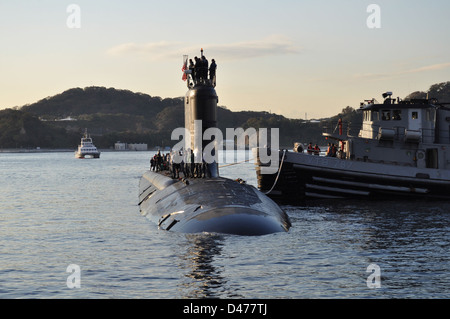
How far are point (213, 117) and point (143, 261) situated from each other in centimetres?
1311

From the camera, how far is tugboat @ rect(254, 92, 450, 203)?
41562 millimetres

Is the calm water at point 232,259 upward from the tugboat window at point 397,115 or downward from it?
downward

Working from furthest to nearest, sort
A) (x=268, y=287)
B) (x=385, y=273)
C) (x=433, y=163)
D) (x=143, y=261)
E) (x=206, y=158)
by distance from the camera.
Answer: (x=433, y=163) < (x=206, y=158) < (x=143, y=261) < (x=385, y=273) < (x=268, y=287)

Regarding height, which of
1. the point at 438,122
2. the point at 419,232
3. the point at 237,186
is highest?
the point at 438,122

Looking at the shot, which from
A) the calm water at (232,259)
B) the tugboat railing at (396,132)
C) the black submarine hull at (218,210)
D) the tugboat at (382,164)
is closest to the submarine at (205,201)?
the black submarine hull at (218,210)

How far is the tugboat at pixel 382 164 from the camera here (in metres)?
41.6

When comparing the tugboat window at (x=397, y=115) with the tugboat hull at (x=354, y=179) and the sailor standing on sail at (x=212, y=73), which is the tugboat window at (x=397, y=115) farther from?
the sailor standing on sail at (x=212, y=73)

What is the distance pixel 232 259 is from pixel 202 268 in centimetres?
122

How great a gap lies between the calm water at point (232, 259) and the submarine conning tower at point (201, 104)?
5339 millimetres

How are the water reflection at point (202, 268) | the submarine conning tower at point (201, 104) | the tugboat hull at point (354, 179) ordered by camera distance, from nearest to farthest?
the water reflection at point (202, 268) → the submarine conning tower at point (201, 104) → the tugboat hull at point (354, 179)

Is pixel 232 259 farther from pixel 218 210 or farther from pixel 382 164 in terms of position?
pixel 382 164
